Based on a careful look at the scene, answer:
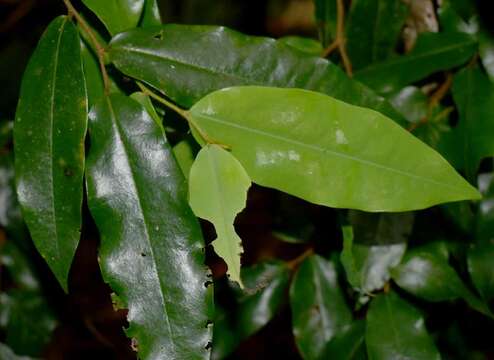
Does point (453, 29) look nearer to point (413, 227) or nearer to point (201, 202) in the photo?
point (413, 227)

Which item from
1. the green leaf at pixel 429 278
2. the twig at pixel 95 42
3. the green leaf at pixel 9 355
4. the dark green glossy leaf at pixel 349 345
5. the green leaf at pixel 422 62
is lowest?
the green leaf at pixel 9 355

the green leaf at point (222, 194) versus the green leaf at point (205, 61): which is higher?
the green leaf at point (205, 61)

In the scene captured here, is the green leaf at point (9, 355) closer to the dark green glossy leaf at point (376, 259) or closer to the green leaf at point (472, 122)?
the dark green glossy leaf at point (376, 259)

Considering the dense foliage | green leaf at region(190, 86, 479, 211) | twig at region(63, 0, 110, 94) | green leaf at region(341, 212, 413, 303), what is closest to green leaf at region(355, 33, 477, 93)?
the dense foliage

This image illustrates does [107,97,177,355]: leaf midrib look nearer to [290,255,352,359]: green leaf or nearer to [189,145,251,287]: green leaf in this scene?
[189,145,251,287]: green leaf

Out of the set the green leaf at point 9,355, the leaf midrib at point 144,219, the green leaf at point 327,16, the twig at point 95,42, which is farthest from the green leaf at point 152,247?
the green leaf at point 9,355
